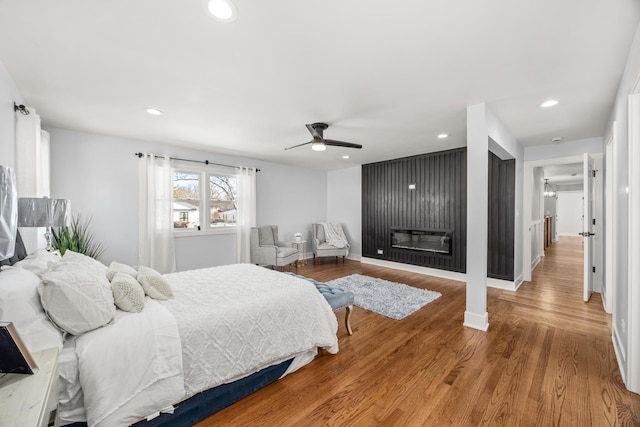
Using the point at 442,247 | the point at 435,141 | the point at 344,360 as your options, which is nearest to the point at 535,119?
the point at 435,141

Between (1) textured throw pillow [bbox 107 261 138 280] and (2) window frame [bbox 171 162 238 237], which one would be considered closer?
(1) textured throw pillow [bbox 107 261 138 280]

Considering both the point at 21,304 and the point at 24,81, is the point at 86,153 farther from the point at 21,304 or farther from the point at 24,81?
the point at 21,304

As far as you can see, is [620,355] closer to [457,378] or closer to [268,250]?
[457,378]

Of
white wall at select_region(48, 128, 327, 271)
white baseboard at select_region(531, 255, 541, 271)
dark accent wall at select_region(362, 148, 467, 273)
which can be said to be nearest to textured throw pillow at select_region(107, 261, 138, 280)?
white wall at select_region(48, 128, 327, 271)

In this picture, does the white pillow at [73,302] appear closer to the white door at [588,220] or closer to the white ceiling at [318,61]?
the white ceiling at [318,61]

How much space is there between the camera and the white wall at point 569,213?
35.6 feet

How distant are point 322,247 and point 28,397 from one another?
17.8 ft

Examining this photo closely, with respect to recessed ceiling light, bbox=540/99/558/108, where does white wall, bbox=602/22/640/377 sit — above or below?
below

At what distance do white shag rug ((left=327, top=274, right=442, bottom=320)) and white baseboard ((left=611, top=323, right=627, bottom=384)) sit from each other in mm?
1757

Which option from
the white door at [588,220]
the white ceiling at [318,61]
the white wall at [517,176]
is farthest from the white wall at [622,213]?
the white door at [588,220]

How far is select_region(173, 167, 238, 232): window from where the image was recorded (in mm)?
4781

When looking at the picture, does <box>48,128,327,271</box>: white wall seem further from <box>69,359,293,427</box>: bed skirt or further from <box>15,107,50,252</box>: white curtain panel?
<box>69,359,293,427</box>: bed skirt

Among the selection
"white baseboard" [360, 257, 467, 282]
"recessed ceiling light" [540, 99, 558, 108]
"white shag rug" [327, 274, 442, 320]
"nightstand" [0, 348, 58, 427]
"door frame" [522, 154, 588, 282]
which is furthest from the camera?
"white baseboard" [360, 257, 467, 282]

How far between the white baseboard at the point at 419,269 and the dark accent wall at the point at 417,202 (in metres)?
0.08
